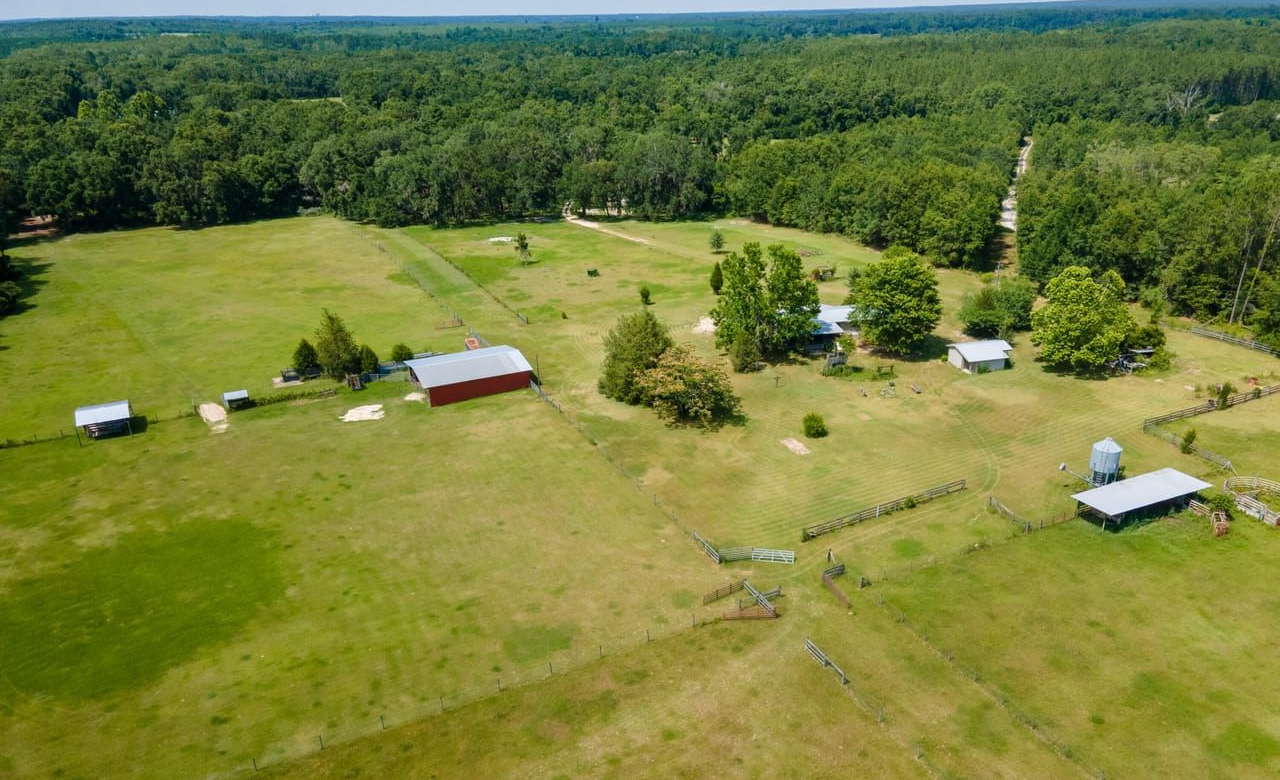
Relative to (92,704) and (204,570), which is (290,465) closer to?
(204,570)

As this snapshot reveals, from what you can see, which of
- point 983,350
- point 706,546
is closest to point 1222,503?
point 983,350

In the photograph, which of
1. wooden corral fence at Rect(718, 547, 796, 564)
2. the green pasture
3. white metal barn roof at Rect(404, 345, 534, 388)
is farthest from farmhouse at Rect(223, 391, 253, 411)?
wooden corral fence at Rect(718, 547, 796, 564)

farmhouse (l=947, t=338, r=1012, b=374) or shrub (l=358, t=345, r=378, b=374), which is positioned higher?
farmhouse (l=947, t=338, r=1012, b=374)

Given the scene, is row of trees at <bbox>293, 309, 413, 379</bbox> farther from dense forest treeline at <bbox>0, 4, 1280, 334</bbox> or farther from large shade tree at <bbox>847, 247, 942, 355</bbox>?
dense forest treeline at <bbox>0, 4, 1280, 334</bbox>

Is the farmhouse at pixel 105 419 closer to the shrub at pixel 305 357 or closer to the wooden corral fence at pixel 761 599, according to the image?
the shrub at pixel 305 357

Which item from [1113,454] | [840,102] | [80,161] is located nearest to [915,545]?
→ [1113,454]

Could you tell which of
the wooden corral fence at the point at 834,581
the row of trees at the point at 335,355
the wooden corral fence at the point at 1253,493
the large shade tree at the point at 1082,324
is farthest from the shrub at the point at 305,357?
the wooden corral fence at the point at 1253,493

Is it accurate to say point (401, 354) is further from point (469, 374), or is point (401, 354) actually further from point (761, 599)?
point (761, 599)
